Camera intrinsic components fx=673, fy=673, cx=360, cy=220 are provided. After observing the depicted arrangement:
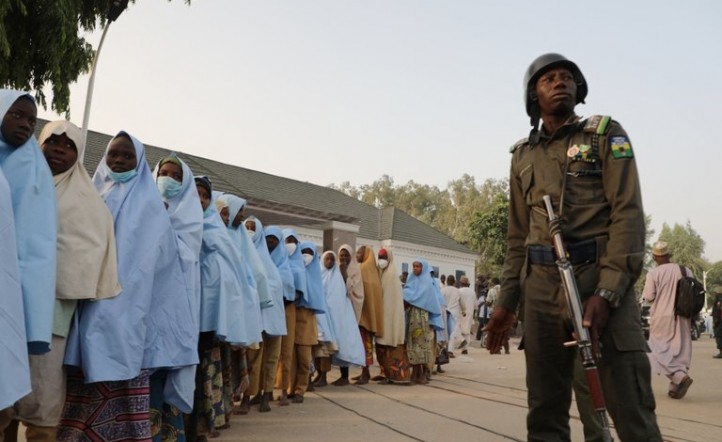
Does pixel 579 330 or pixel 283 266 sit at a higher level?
pixel 283 266

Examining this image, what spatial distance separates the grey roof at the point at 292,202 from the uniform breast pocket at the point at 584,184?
15677mm

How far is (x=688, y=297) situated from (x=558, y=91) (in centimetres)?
646

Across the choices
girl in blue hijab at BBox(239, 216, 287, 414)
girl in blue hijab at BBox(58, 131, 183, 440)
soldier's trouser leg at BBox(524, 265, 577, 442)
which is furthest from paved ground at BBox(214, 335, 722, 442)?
soldier's trouser leg at BBox(524, 265, 577, 442)

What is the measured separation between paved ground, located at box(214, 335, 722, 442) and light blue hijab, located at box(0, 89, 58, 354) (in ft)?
8.60

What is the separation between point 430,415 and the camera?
6438mm

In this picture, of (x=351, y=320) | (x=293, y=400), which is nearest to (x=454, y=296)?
(x=351, y=320)

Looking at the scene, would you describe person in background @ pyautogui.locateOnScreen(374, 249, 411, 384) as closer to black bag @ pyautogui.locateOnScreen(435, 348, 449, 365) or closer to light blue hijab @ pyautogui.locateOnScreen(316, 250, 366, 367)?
light blue hijab @ pyautogui.locateOnScreen(316, 250, 366, 367)

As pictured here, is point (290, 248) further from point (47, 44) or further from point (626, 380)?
point (47, 44)

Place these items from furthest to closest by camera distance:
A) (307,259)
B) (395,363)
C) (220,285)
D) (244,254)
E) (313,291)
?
(395,363), (307,259), (313,291), (244,254), (220,285)

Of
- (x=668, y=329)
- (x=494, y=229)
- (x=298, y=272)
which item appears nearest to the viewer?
(x=298, y=272)

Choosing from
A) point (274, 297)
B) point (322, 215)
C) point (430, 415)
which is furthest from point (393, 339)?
point (322, 215)

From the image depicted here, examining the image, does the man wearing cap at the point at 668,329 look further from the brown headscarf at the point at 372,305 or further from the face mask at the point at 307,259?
the face mask at the point at 307,259

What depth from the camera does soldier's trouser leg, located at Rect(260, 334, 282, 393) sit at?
6633mm

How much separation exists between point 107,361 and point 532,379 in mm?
1991
